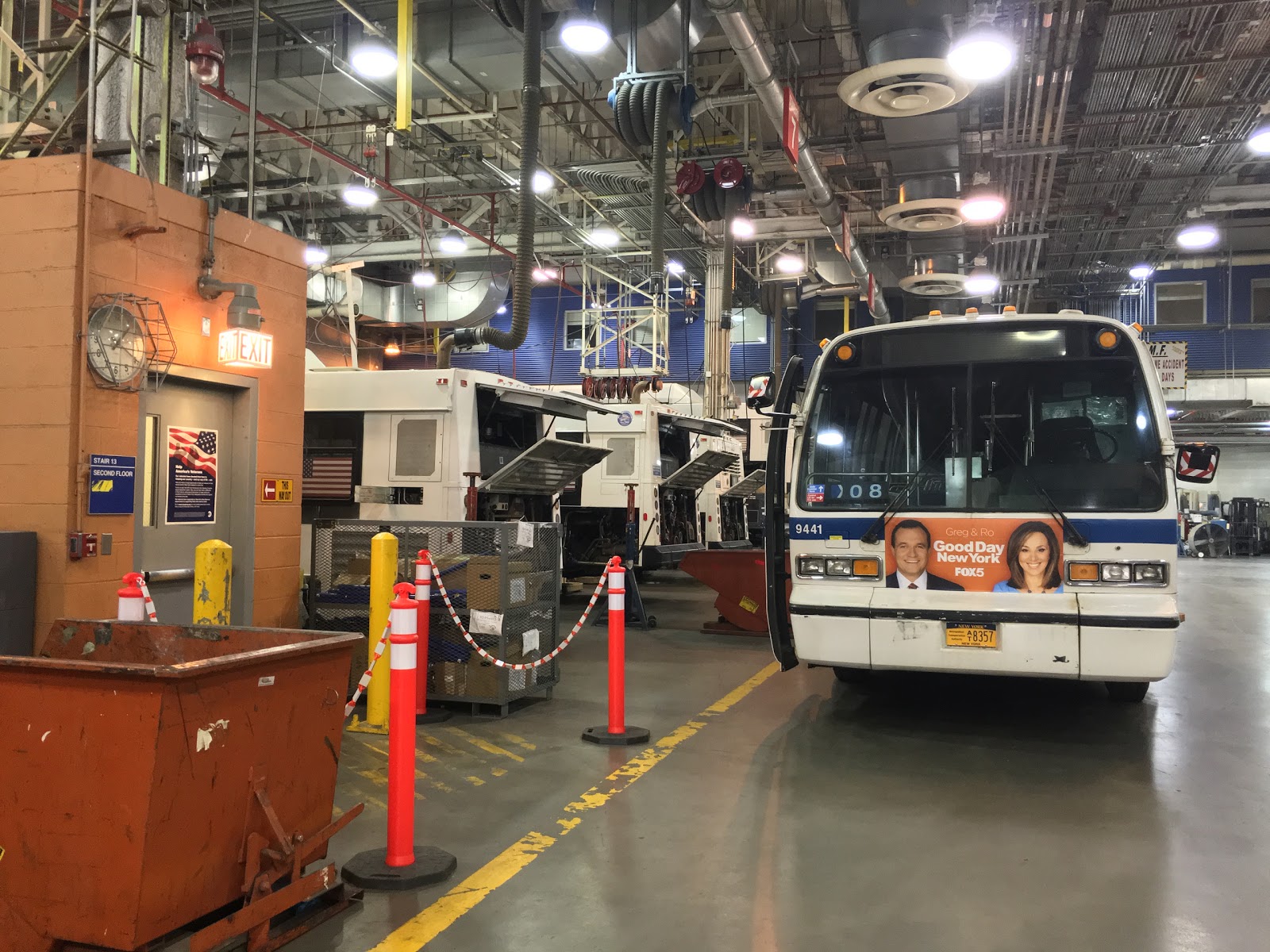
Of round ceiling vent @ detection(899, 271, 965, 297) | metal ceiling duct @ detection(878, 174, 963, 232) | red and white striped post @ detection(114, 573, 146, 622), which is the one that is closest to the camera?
red and white striped post @ detection(114, 573, 146, 622)

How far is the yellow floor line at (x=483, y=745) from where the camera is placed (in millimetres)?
6094

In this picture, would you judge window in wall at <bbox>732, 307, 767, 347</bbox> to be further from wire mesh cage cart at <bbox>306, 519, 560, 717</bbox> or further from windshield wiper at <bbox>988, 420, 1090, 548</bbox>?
windshield wiper at <bbox>988, 420, 1090, 548</bbox>

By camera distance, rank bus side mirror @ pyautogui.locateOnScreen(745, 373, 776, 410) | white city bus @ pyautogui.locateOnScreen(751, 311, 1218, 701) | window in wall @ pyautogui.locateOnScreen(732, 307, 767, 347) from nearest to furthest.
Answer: white city bus @ pyautogui.locateOnScreen(751, 311, 1218, 701)
bus side mirror @ pyautogui.locateOnScreen(745, 373, 776, 410)
window in wall @ pyautogui.locateOnScreen(732, 307, 767, 347)

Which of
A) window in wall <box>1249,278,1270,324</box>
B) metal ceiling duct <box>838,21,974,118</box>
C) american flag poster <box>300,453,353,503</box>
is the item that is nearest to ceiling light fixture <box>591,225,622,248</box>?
american flag poster <box>300,453,353,503</box>

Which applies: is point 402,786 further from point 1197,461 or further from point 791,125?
point 791,125

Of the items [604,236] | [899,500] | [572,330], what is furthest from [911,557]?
[572,330]

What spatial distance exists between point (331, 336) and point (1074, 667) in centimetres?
1855

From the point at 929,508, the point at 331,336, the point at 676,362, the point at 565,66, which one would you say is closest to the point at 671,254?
the point at 676,362

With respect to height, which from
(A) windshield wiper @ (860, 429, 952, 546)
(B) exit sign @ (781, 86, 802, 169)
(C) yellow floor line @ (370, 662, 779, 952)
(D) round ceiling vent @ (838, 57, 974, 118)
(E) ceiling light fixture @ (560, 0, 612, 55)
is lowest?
(C) yellow floor line @ (370, 662, 779, 952)

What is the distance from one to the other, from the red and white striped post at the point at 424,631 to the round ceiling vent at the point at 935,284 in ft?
37.8

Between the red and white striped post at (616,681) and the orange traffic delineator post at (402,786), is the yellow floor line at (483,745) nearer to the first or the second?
the red and white striped post at (616,681)

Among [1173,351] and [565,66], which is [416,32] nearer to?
[565,66]

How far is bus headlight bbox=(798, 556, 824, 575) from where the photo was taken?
6.57m

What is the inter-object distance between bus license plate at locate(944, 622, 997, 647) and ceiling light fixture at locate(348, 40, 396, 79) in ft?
29.9
